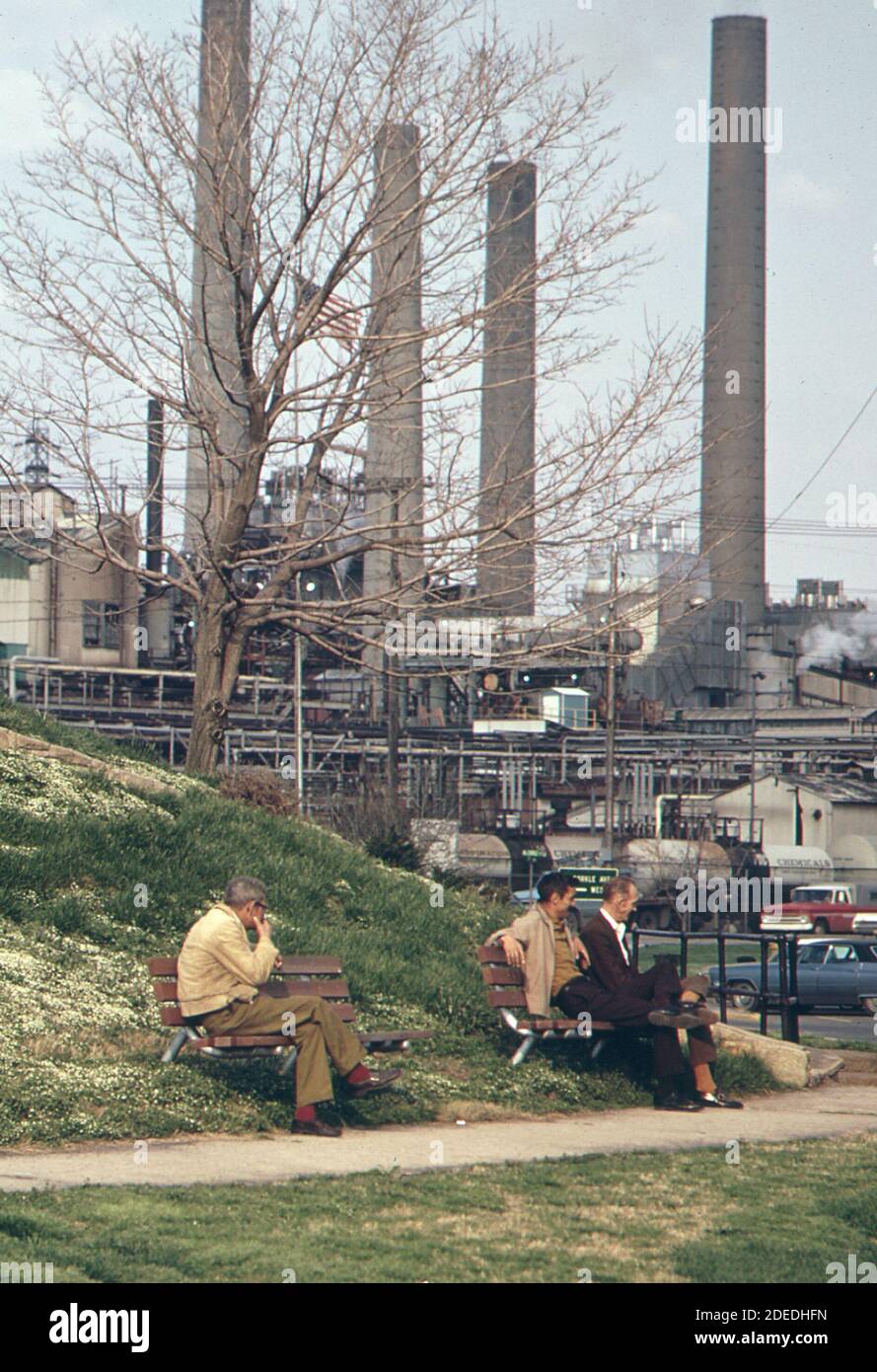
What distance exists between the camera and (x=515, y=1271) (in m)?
6.68

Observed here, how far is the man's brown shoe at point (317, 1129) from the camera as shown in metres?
9.84

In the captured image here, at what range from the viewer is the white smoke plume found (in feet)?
306

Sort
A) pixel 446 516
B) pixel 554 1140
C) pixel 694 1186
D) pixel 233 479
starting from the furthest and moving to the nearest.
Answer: pixel 233 479 < pixel 446 516 < pixel 554 1140 < pixel 694 1186

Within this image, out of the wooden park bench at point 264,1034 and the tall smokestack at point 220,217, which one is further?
the tall smokestack at point 220,217

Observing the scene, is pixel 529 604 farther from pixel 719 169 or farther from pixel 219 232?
pixel 719 169

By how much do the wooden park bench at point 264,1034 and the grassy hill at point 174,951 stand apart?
0.74ft

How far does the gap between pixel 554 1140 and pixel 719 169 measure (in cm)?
6635

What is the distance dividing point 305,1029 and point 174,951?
3.25 m

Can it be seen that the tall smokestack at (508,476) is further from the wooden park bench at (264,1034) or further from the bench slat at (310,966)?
the wooden park bench at (264,1034)

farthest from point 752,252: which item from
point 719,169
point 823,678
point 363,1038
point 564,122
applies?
point 363,1038

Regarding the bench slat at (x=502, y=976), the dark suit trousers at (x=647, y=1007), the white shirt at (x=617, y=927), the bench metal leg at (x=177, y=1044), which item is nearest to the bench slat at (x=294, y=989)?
the bench metal leg at (x=177, y=1044)

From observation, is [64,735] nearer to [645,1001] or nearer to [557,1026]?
[557,1026]

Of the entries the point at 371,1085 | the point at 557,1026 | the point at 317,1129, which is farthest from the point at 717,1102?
the point at 317,1129
